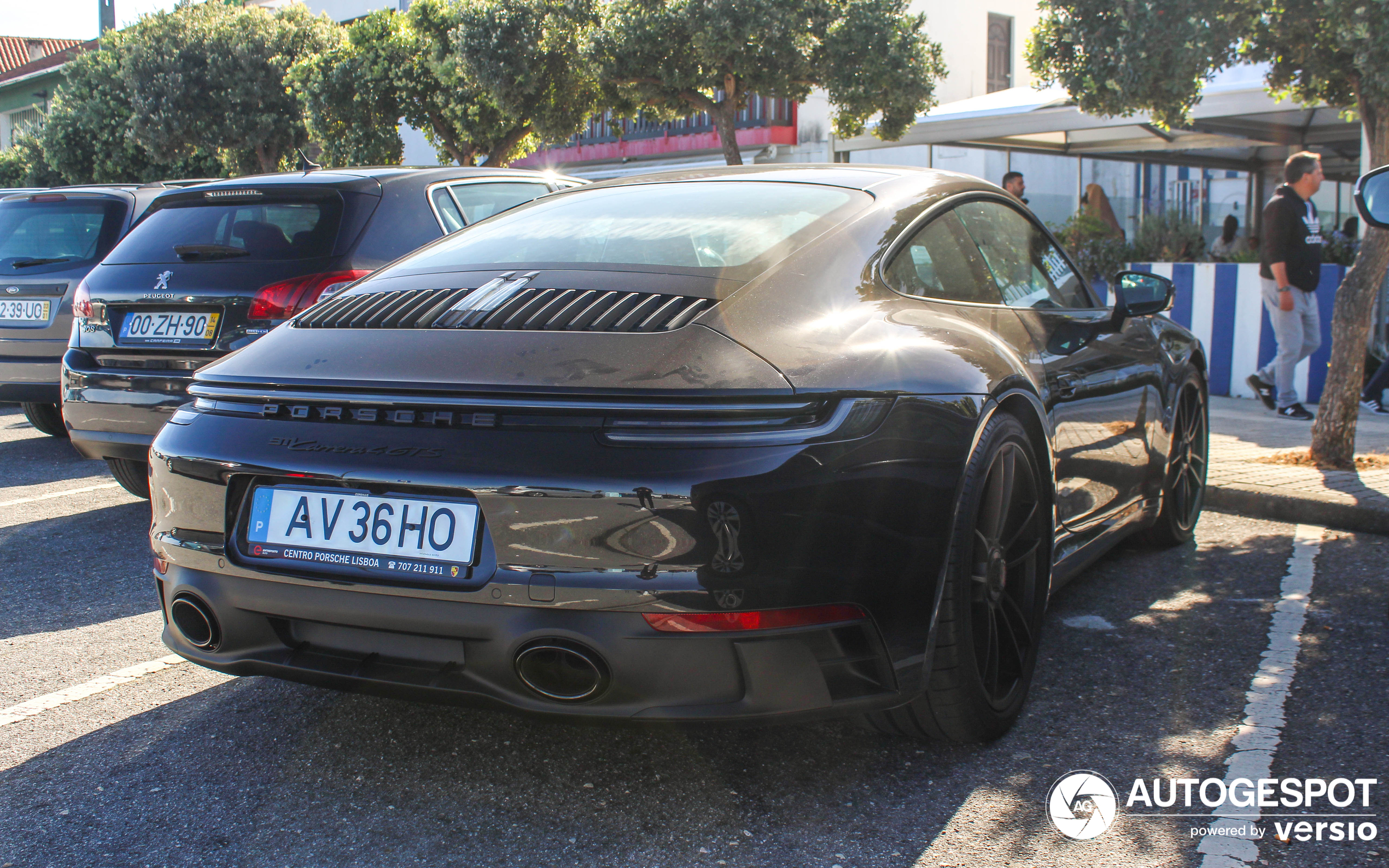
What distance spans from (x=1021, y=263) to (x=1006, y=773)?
1.58 m

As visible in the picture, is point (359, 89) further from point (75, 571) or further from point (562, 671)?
point (562, 671)

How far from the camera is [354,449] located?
7.52 ft

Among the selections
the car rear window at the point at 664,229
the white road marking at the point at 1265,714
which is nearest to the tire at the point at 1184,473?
the white road marking at the point at 1265,714

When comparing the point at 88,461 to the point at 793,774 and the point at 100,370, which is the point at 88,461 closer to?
the point at 100,370

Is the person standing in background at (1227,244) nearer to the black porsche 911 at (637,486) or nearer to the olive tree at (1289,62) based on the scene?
the olive tree at (1289,62)

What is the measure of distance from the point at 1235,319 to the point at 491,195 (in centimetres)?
641

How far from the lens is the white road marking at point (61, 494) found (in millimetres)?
5906

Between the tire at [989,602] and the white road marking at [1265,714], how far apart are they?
503 millimetres

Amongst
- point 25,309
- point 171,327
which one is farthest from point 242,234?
point 25,309

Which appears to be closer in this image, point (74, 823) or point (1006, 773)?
point (74, 823)

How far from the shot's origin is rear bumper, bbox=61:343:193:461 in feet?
15.6

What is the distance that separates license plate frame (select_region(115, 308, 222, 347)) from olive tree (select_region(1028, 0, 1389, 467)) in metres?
5.09

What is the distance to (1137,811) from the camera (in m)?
2.47

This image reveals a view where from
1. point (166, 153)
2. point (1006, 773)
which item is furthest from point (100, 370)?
point (166, 153)
